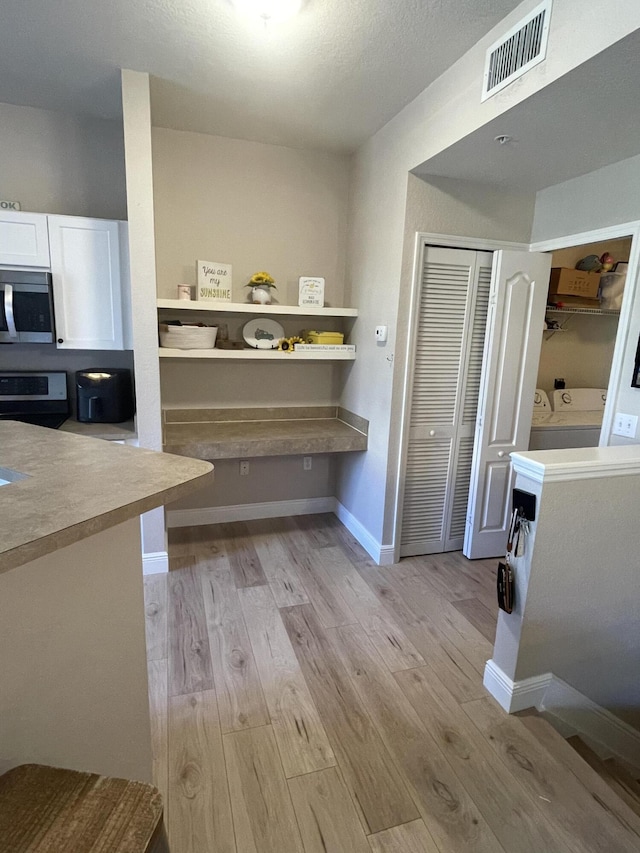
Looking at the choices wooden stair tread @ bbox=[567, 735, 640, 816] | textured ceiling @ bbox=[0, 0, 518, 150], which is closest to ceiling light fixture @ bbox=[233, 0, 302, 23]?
textured ceiling @ bbox=[0, 0, 518, 150]

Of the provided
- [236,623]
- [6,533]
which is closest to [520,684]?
[236,623]

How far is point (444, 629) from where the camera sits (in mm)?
2379

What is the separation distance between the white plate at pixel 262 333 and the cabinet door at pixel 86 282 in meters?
0.83

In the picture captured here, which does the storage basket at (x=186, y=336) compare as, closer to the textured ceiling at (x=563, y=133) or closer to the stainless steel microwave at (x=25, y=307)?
the stainless steel microwave at (x=25, y=307)

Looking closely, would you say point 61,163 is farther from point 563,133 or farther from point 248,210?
point 563,133

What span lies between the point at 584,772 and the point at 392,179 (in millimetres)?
2933

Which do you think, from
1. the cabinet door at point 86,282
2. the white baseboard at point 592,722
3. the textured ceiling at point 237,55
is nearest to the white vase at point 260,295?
the cabinet door at point 86,282

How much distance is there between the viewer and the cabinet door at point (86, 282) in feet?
8.37

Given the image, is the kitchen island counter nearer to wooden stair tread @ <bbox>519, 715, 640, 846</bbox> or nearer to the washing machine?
wooden stair tread @ <bbox>519, 715, 640, 846</bbox>

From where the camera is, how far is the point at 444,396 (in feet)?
9.66

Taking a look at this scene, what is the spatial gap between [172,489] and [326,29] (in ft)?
6.48

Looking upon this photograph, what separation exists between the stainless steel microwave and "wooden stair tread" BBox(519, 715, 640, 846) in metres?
3.02

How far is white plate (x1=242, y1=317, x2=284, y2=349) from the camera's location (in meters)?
3.11

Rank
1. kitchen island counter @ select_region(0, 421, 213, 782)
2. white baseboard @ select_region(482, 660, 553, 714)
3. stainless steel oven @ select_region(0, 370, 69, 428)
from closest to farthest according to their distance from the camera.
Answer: kitchen island counter @ select_region(0, 421, 213, 782) < white baseboard @ select_region(482, 660, 553, 714) < stainless steel oven @ select_region(0, 370, 69, 428)
